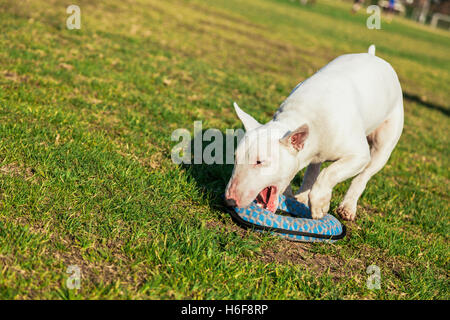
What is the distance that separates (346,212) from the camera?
184 inches

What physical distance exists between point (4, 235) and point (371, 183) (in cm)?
449

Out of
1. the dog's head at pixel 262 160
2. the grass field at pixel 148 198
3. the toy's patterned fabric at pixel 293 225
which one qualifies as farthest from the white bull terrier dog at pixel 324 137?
the grass field at pixel 148 198

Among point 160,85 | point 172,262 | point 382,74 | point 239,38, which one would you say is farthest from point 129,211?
point 239,38

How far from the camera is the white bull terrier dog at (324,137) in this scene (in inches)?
143

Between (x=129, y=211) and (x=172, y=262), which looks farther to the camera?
(x=129, y=211)

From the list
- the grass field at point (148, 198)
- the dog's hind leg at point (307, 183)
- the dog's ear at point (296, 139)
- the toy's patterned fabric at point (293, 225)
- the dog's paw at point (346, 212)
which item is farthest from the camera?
the dog's hind leg at point (307, 183)

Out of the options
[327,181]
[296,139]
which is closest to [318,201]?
[327,181]

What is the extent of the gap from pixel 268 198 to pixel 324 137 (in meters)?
0.76

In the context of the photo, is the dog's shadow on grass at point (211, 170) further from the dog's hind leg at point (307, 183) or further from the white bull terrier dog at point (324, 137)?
the dog's hind leg at point (307, 183)

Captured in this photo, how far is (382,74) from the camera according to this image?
16.4 feet

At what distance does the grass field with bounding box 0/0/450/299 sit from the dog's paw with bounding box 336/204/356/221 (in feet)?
0.38

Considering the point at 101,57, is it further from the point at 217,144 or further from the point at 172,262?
the point at 172,262

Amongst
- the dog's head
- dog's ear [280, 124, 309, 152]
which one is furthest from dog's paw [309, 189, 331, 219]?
dog's ear [280, 124, 309, 152]

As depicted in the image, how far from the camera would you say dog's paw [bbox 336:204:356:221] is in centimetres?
468
